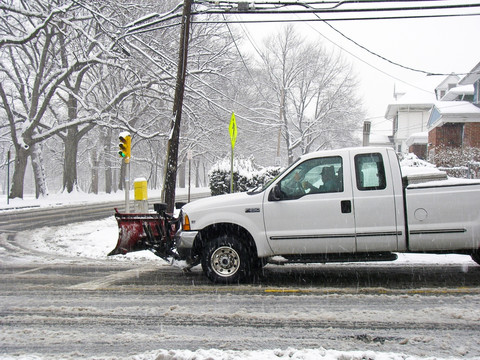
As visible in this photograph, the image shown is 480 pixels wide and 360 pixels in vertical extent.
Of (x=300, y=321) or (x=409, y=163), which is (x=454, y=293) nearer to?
(x=300, y=321)

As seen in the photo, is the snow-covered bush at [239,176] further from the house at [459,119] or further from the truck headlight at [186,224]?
the house at [459,119]

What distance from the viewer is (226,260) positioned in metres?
6.90

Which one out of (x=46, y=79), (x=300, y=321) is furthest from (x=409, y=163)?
(x=46, y=79)

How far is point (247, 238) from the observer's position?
695cm

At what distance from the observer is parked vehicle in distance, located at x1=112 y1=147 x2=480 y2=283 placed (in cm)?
657

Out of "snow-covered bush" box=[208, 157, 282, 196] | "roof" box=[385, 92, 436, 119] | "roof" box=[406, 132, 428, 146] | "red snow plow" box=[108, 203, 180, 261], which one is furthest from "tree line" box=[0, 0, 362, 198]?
"red snow plow" box=[108, 203, 180, 261]

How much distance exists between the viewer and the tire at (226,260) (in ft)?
22.4

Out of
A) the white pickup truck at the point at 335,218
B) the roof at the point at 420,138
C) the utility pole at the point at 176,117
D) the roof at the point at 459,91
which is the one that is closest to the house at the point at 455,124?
the roof at the point at 459,91

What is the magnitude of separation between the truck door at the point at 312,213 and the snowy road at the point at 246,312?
61 centimetres

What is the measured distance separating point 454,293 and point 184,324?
3.59m

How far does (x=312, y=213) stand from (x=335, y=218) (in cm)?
33

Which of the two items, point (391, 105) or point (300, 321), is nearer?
point (300, 321)

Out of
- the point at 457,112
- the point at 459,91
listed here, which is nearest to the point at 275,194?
the point at 457,112

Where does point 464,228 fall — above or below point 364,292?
above
